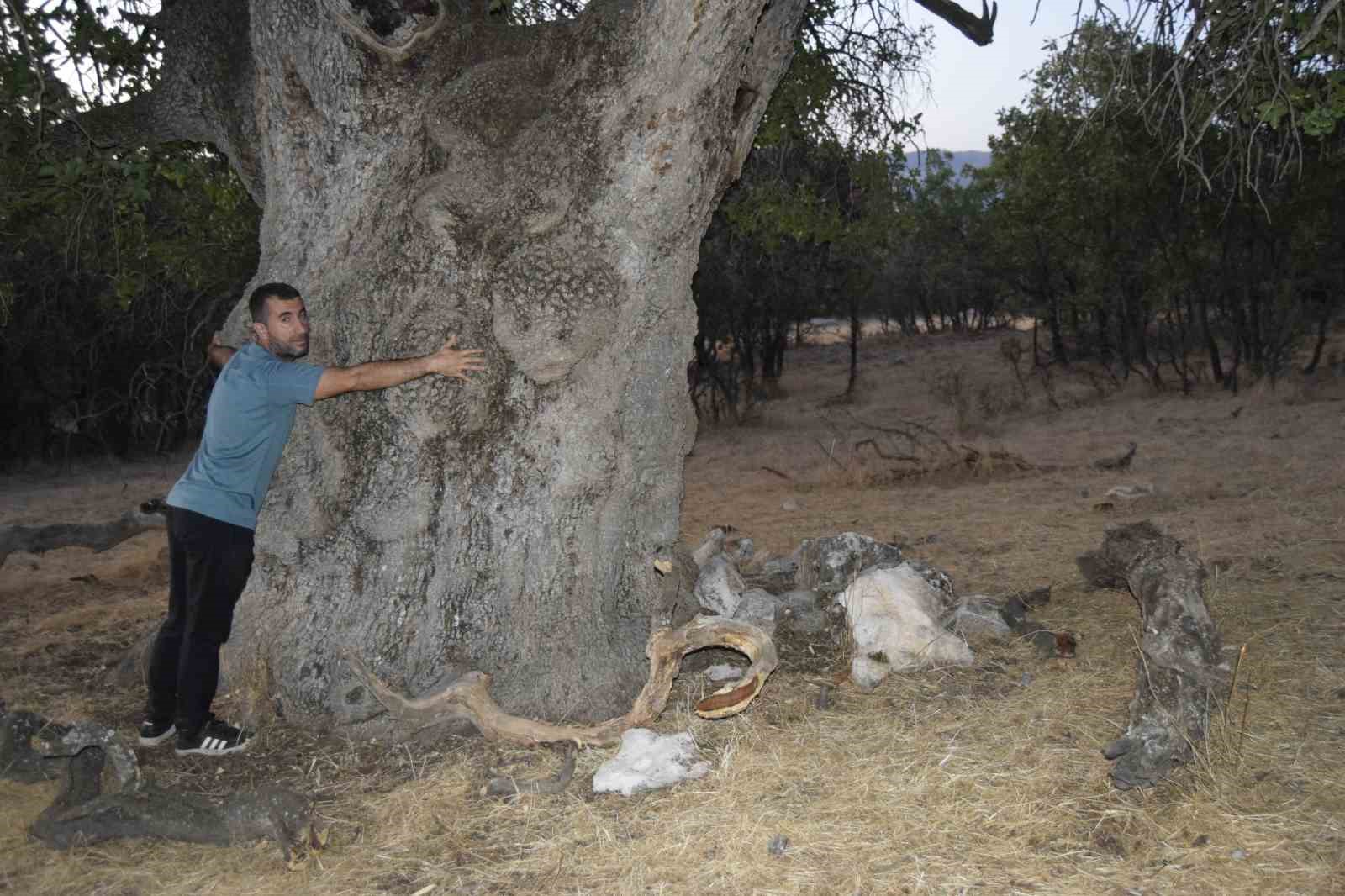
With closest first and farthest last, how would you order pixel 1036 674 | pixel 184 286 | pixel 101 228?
pixel 1036 674 < pixel 101 228 < pixel 184 286

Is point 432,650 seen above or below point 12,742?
above

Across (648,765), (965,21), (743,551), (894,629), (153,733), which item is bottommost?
(153,733)

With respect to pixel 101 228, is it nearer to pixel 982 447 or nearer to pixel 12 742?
pixel 12 742

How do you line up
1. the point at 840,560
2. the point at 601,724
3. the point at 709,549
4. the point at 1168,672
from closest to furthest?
the point at 1168,672
the point at 601,724
the point at 840,560
the point at 709,549

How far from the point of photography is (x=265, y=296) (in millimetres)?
4191

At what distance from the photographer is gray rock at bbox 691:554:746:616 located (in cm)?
556

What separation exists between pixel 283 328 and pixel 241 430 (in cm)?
44

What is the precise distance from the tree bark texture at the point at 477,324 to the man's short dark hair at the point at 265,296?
0.25 meters

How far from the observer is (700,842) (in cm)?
340

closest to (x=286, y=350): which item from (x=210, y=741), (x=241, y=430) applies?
(x=241, y=430)

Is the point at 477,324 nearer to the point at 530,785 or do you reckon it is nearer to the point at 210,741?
the point at 530,785

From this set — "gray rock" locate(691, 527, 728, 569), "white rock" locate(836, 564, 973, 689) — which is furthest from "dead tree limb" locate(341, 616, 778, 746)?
"gray rock" locate(691, 527, 728, 569)

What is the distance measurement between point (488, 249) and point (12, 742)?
259 centimetres

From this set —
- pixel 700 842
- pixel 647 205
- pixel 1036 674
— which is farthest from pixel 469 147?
pixel 1036 674
